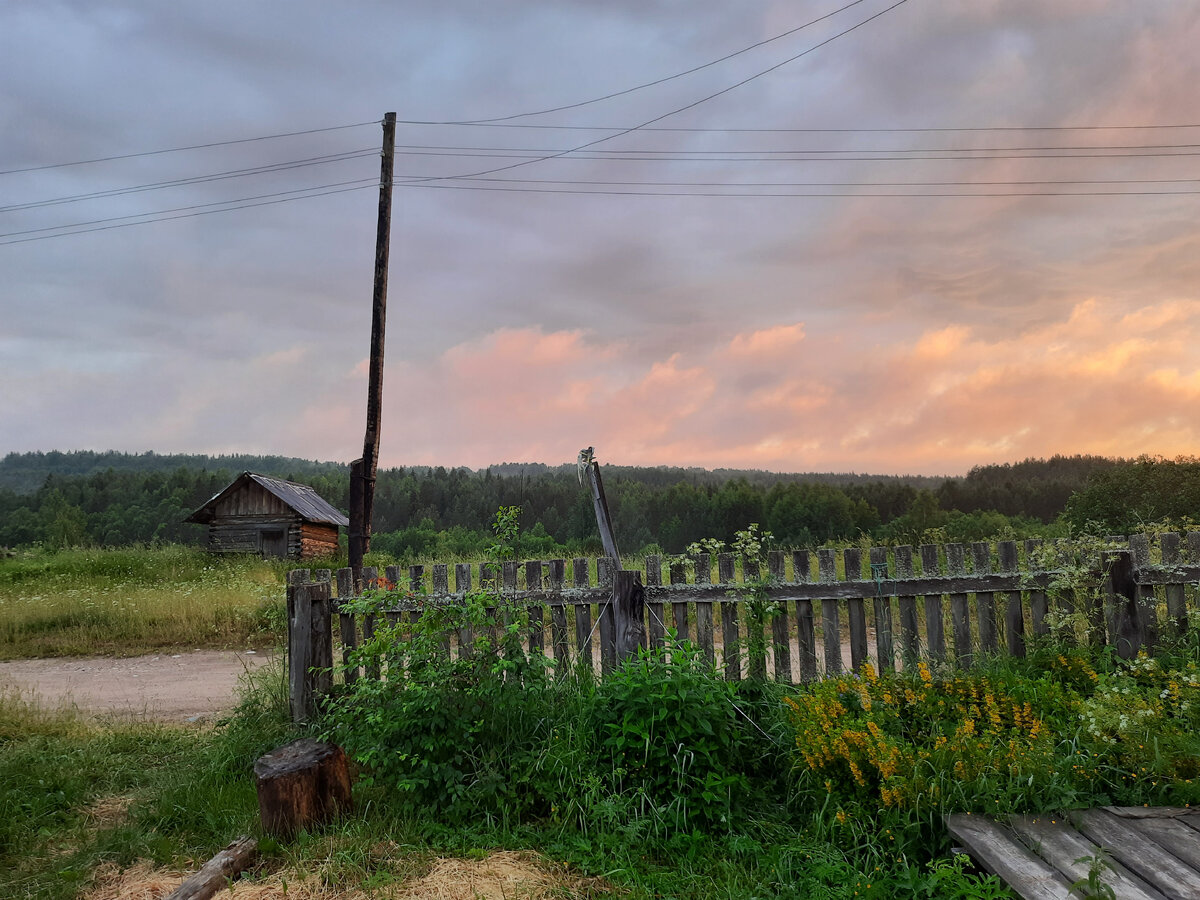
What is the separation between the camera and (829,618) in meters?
6.83

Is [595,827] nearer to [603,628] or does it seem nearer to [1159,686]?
[603,628]

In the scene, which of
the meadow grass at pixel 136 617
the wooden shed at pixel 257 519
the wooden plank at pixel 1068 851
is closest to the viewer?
the wooden plank at pixel 1068 851

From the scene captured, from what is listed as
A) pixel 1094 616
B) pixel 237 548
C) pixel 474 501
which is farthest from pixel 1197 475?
pixel 474 501

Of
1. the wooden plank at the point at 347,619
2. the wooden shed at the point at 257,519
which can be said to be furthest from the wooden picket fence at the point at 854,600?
the wooden shed at the point at 257,519

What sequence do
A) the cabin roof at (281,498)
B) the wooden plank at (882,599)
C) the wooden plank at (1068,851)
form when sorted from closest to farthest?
1. the wooden plank at (1068,851)
2. the wooden plank at (882,599)
3. the cabin roof at (281,498)

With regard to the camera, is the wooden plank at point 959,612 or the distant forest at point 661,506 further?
the distant forest at point 661,506

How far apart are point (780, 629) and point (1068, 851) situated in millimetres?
3071

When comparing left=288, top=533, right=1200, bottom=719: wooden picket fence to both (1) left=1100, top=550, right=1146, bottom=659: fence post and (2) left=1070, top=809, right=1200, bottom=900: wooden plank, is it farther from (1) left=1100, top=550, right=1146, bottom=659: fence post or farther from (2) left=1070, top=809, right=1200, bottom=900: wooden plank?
(2) left=1070, top=809, right=1200, bottom=900: wooden plank

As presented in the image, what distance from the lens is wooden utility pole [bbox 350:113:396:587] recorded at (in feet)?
50.1

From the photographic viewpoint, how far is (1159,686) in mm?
6004

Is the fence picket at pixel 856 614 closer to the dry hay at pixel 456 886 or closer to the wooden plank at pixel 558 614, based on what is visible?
the wooden plank at pixel 558 614

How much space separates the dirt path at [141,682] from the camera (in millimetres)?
9789

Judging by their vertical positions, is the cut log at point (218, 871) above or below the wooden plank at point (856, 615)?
below

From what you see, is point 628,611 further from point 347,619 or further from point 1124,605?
point 1124,605
